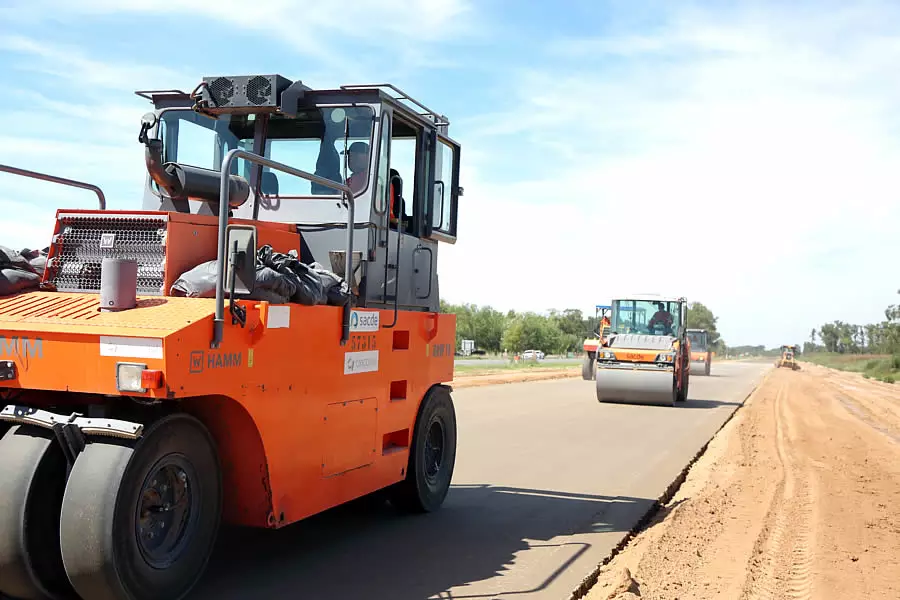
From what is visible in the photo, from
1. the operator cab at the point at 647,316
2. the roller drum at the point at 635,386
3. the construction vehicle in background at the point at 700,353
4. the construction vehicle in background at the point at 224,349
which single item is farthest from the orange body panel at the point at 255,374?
the construction vehicle in background at the point at 700,353

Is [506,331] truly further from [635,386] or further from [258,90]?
[258,90]

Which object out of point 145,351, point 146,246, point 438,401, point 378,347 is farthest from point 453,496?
point 145,351

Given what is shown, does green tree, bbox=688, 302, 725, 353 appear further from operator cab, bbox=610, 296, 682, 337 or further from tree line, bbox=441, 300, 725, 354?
operator cab, bbox=610, 296, 682, 337

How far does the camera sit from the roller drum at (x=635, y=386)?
65.3ft

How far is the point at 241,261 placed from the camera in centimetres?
468

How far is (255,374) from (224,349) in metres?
0.34

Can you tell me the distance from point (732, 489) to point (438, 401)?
3487mm

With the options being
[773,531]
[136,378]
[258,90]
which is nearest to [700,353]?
[773,531]

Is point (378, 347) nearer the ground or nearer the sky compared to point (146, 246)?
nearer the ground

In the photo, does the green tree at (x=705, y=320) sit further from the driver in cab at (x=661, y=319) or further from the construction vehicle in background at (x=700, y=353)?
the driver in cab at (x=661, y=319)

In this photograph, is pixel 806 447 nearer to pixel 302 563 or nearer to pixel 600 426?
pixel 600 426

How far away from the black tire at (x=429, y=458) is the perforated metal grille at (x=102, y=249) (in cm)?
283

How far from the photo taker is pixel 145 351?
4.12 metres

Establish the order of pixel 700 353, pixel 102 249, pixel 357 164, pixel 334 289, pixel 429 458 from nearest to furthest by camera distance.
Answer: pixel 102 249, pixel 334 289, pixel 357 164, pixel 429 458, pixel 700 353
